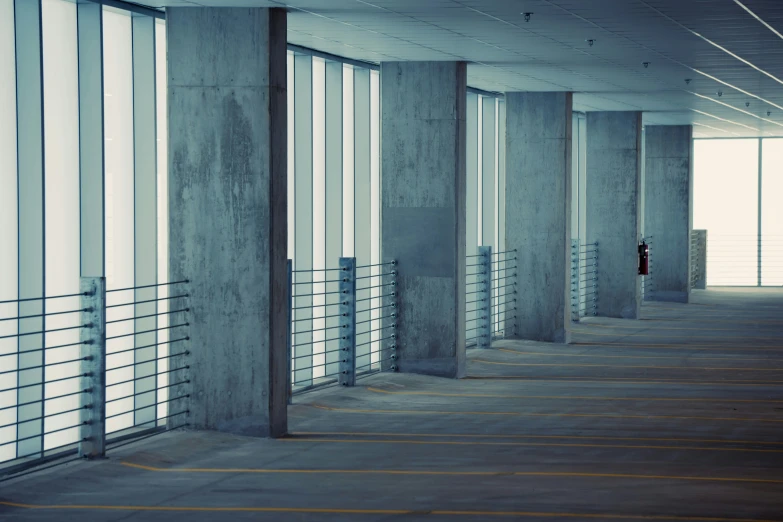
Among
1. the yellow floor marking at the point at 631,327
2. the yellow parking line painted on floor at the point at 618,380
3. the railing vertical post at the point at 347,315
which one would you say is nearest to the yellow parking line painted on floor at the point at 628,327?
the yellow floor marking at the point at 631,327

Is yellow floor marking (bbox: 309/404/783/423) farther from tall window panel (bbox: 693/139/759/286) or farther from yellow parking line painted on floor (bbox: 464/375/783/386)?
tall window panel (bbox: 693/139/759/286)

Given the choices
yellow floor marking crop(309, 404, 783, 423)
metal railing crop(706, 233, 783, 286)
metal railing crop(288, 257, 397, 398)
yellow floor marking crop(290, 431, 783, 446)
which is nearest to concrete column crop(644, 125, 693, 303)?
metal railing crop(706, 233, 783, 286)

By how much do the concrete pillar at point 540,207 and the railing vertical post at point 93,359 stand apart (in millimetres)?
11225

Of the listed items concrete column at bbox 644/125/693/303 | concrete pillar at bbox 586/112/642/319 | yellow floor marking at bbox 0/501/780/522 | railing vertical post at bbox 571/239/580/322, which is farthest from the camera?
concrete column at bbox 644/125/693/303

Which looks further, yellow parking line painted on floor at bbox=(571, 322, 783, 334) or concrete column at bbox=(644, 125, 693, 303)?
concrete column at bbox=(644, 125, 693, 303)

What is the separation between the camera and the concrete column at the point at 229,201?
36.1 feet

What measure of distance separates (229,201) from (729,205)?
25879mm

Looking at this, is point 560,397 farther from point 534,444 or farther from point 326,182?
point 326,182

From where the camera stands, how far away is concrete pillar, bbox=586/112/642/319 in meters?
24.3

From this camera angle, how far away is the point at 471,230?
21297 mm

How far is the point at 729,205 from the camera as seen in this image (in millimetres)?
34469

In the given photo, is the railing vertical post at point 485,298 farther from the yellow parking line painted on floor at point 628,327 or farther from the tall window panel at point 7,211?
the tall window panel at point 7,211

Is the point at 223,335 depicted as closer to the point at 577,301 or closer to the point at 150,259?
the point at 150,259

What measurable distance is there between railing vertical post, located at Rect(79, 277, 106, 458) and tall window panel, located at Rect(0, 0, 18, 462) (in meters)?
0.74
